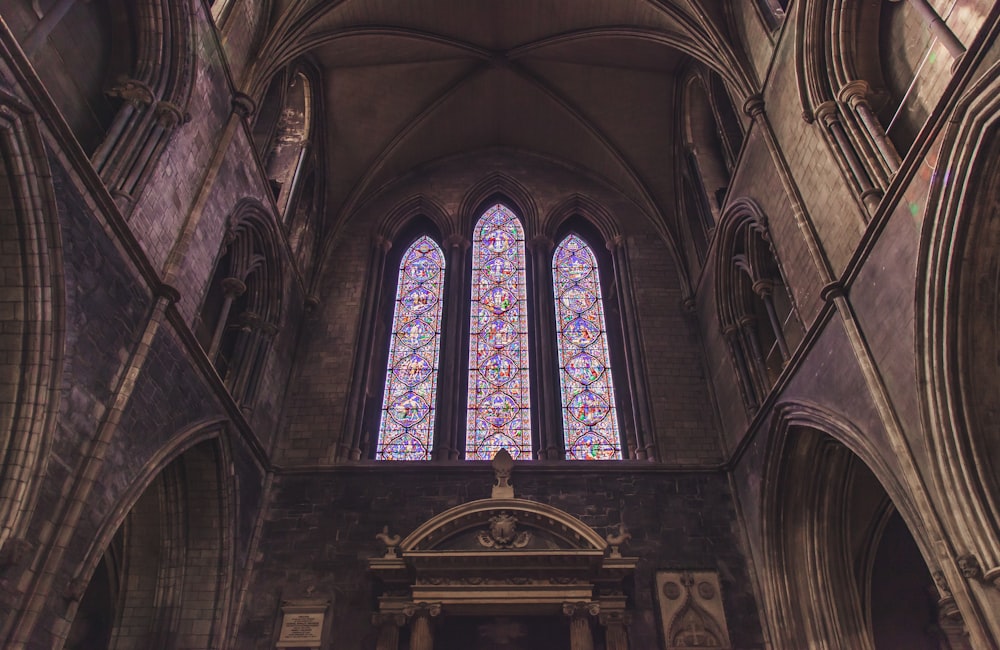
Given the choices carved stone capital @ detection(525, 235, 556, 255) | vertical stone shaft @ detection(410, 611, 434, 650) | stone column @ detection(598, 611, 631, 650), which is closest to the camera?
vertical stone shaft @ detection(410, 611, 434, 650)

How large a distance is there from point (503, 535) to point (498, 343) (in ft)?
12.8

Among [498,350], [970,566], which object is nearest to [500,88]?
[498,350]

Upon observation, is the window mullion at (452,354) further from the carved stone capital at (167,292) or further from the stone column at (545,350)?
the carved stone capital at (167,292)

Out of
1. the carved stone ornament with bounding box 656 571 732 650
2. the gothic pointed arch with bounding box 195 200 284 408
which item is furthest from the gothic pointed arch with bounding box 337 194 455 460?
the carved stone ornament with bounding box 656 571 732 650

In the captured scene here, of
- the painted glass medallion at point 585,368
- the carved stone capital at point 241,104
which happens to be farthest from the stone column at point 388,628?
the carved stone capital at point 241,104

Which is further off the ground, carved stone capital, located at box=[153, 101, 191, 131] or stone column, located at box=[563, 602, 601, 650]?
carved stone capital, located at box=[153, 101, 191, 131]

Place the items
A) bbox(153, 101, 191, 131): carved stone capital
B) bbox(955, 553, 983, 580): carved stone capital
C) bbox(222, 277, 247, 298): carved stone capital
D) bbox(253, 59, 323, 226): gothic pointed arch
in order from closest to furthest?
bbox(955, 553, 983, 580): carved stone capital → bbox(153, 101, 191, 131): carved stone capital → bbox(222, 277, 247, 298): carved stone capital → bbox(253, 59, 323, 226): gothic pointed arch

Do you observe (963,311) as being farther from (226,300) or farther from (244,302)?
(244,302)

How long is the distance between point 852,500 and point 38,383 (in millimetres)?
8258

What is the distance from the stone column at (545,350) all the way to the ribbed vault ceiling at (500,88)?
2240mm

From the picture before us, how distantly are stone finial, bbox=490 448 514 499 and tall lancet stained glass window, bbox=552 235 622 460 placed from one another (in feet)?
4.73

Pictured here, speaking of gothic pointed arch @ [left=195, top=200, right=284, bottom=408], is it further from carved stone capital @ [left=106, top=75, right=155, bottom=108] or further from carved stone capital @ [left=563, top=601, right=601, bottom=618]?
carved stone capital @ [left=563, top=601, right=601, bottom=618]

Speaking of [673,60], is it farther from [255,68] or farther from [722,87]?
[255,68]

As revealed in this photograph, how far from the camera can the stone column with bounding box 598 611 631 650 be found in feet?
27.3
